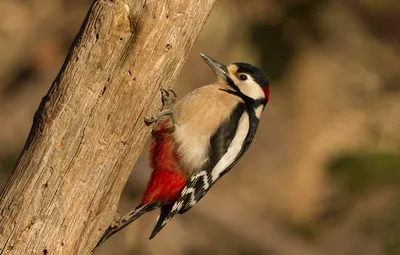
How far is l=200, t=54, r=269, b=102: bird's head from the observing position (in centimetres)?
485

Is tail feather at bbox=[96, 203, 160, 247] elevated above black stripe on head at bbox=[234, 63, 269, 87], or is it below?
below

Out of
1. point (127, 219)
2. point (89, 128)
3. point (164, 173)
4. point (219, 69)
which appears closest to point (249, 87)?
point (219, 69)

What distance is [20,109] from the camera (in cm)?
744

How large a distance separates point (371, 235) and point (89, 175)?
13.7 feet

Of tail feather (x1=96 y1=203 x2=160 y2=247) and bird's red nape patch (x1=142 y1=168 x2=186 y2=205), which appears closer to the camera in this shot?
tail feather (x1=96 y1=203 x2=160 y2=247)

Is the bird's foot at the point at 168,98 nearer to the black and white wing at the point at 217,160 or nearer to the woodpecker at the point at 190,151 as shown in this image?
the woodpecker at the point at 190,151

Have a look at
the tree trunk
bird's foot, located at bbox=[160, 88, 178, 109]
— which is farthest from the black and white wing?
the tree trunk

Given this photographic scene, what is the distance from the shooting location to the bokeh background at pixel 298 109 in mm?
6789

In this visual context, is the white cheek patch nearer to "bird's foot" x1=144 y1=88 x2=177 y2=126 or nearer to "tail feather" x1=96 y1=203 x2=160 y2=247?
"bird's foot" x1=144 y1=88 x2=177 y2=126

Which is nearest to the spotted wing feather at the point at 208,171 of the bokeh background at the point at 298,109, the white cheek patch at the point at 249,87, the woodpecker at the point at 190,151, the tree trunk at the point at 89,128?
the woodpecker at the point at 190,151

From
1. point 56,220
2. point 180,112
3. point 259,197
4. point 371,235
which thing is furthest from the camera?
point 259,197

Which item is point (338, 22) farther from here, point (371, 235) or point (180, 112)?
point (180, 112)

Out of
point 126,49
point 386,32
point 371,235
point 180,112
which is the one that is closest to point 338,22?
point 386,32

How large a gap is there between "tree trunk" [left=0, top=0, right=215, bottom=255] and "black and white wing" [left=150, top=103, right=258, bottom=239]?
0.81m
